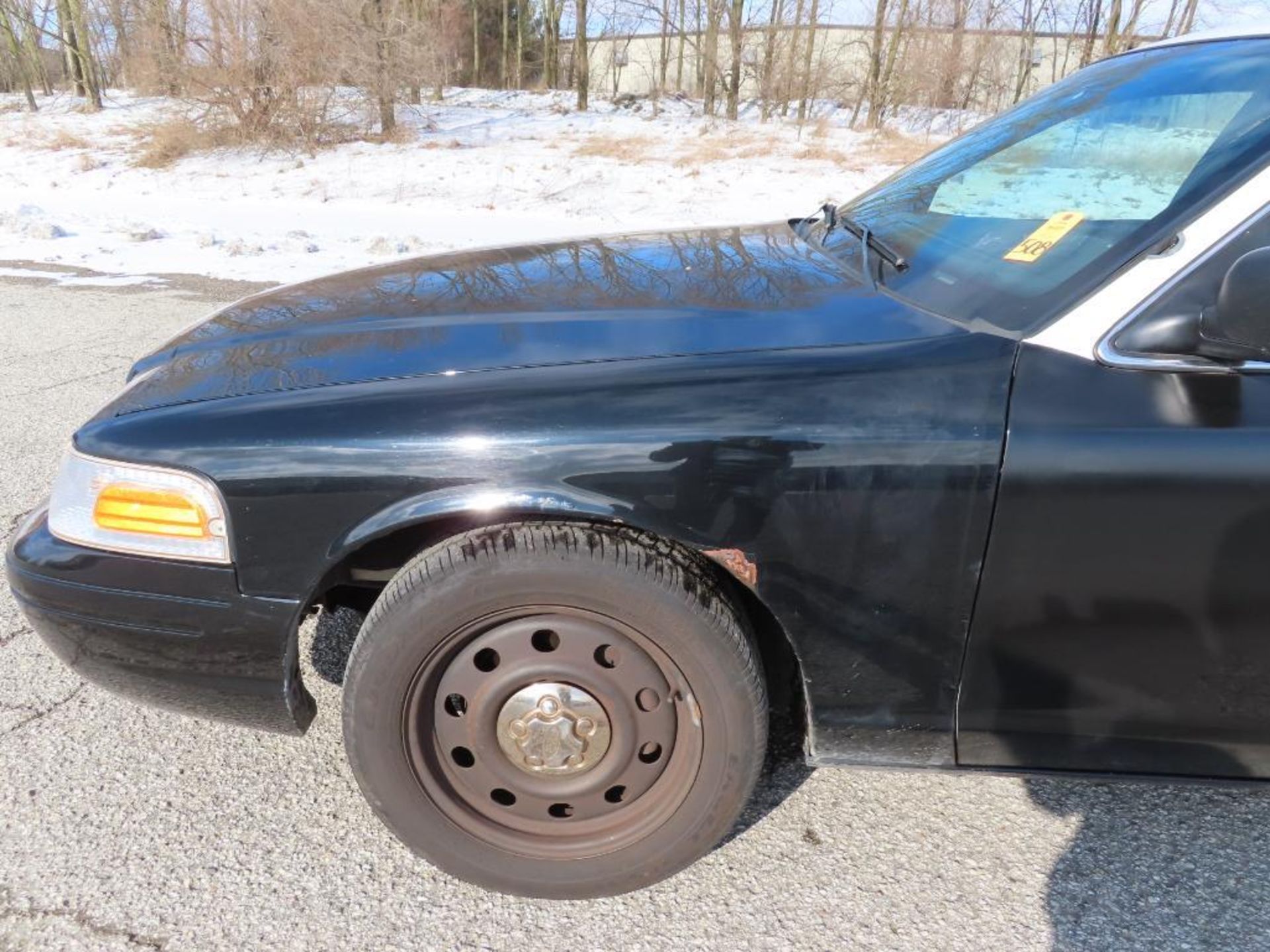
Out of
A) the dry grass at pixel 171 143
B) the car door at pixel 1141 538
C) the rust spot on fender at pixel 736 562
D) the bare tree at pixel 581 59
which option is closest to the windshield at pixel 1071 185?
the car door at pixel 1141 538

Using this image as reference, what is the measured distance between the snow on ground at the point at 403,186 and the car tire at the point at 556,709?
16.5 feet

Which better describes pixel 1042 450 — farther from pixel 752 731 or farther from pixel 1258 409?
pixel 752 731

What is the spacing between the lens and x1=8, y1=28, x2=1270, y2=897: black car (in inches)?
62.5

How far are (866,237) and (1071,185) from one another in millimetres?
481

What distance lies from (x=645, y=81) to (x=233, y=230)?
40428 mm

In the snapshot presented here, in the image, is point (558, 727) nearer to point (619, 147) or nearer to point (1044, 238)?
point (1044, 238)

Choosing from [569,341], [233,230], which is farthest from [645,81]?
[569,341]

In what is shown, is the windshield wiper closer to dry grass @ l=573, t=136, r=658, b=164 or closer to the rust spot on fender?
the rust spot on fender

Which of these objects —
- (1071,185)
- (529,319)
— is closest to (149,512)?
(529,319)

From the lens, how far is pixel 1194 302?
5.22 feet

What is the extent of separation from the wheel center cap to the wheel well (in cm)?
35

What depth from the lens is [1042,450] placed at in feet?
5.14

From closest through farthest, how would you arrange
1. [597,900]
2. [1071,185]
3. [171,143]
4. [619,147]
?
[597,900], [1071,185], [171,143], [619,147]

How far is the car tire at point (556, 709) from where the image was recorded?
→ 67.0 inches
